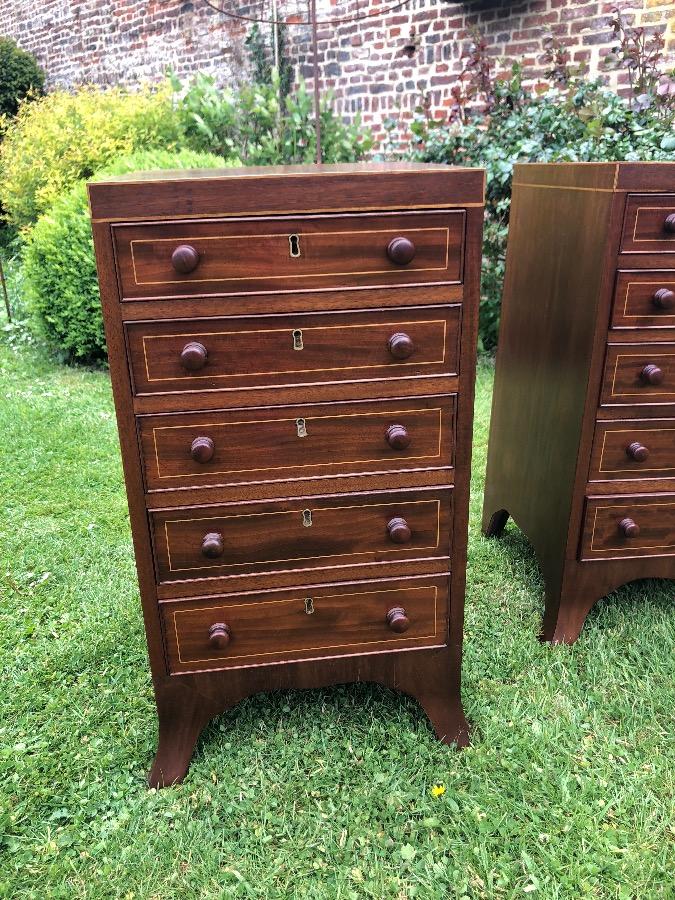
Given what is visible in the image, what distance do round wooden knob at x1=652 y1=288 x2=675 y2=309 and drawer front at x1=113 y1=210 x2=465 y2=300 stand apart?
0.90 m

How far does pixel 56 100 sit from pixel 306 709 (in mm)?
8838

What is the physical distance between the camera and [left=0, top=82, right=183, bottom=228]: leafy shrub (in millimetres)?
6988

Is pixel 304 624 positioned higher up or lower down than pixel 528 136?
lower down

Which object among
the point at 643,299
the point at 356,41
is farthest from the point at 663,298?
the point at 356,41

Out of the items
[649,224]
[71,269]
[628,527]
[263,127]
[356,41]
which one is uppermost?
[356,41]

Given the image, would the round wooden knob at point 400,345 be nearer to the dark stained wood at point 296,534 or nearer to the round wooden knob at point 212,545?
the dark stained wood at point 296,534

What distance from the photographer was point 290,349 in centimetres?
177

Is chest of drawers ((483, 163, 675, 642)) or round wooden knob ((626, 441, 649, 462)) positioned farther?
round wooden knob ((626, 441, 649, 462))

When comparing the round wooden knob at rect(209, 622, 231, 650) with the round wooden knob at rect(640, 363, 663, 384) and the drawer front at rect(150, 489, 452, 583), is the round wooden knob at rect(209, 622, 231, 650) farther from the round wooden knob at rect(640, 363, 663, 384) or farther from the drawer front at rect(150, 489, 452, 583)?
the round wooden knob at rect(640, 363, 663, 384)

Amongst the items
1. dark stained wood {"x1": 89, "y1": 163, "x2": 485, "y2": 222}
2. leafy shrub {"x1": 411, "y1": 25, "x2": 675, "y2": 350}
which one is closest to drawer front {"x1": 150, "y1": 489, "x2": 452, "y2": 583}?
dark stained wood {"x1": 89, "y1": 163, "x2": 485, "y2": 222}

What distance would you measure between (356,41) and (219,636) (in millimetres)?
6823

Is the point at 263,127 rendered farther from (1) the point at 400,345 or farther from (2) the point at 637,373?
(1) the point at 400,345

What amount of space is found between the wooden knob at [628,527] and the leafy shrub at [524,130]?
2689 millimetres

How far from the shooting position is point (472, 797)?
1992 millimetres
